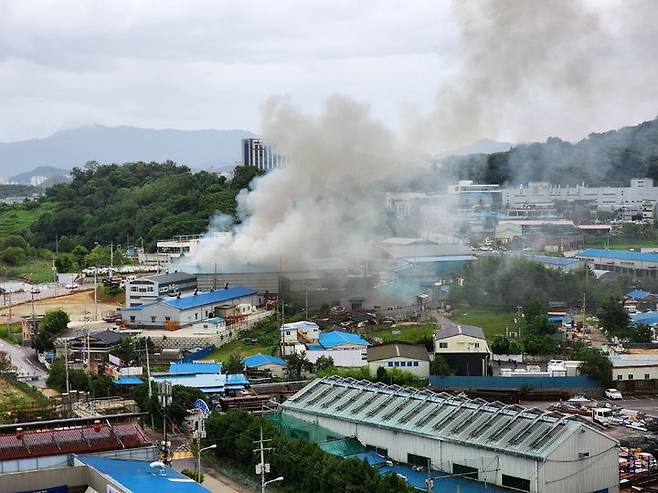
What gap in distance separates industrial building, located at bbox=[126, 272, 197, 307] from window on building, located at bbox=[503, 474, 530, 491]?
55.6 ft

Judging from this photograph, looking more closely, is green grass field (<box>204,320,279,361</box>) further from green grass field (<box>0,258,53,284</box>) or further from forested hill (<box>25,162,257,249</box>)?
forested hill (<box>25,162,257,249</box>)

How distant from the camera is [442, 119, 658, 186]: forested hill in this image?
50.2 m

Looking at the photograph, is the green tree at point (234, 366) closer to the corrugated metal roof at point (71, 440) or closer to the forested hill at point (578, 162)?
the corrugated metal roof at point (71, 440)

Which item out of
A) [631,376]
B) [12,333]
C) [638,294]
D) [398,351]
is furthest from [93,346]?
[638,294]

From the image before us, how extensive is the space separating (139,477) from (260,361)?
1054cm

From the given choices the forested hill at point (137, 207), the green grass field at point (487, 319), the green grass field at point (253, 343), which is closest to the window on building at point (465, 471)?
the green grass field at point (253, 343)

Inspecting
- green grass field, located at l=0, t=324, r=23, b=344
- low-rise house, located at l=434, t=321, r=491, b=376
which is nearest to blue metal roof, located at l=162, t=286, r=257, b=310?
green grass field, located at l=0, t=324, r=23, b=344

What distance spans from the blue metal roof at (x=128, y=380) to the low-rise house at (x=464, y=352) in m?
5.57

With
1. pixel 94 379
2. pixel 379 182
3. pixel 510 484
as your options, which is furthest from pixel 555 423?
pixel 379 182

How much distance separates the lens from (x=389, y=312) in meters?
28.0

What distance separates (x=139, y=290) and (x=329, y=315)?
5.67m

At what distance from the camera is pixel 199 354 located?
79.5 feet

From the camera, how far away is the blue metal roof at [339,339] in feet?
74.9

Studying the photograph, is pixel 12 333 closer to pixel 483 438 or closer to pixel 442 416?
pixel 442 416
